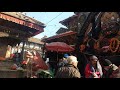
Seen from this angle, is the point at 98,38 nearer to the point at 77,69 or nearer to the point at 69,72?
the point at 77,69

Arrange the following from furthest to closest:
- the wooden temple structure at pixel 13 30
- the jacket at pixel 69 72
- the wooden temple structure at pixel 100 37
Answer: the wooden temple structure at pixel 13 30 < the wooden temple structure at pixel 100 37 < the jacket at pixel 69 72

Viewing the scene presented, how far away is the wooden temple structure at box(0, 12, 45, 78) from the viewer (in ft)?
27.2

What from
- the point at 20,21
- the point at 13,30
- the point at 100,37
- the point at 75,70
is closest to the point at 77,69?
the point at 75,70

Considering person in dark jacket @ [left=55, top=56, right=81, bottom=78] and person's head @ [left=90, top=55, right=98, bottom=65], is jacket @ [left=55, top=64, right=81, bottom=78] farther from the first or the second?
person's head @ [left=90, top=55, right=98, bottom=65]

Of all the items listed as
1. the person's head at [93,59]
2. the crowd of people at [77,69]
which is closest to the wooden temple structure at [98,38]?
the crowd of people at [77,69]

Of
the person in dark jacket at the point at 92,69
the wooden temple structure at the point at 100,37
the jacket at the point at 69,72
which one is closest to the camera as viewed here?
the jacket at the point at 69,72

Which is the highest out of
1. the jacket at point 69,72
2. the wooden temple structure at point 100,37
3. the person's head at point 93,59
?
the wooden temple structure at point 100,37

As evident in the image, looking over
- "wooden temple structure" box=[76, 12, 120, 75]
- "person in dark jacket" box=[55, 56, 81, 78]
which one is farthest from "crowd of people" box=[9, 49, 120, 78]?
"wooden temple structure" box=[76, 12, 120, 75]

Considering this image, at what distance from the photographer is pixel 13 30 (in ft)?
29.1

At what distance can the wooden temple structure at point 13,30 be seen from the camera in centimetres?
829

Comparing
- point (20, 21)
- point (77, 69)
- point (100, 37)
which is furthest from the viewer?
point (100, 37)

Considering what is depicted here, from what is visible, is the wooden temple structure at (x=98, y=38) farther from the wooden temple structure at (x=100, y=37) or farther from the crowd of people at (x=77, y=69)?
the crowd of people at (x=77, y=69)
